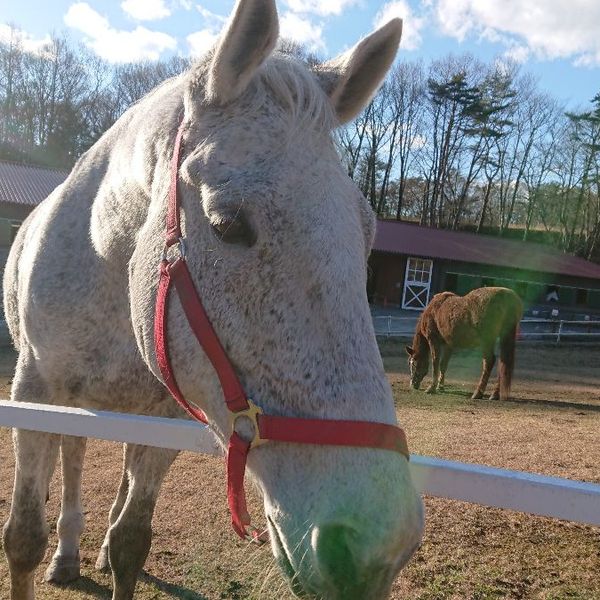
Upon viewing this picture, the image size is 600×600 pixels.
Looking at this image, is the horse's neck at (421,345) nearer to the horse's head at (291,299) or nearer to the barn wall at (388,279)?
the horse's head at (291,299)

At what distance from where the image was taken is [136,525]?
2.87m

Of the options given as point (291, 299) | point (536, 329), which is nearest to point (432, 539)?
point (291, 299)

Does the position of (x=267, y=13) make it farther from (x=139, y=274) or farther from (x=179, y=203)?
(x=139, y=274)

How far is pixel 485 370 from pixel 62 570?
9.51m

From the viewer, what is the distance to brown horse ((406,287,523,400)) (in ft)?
37.3

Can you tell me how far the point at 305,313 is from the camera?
141cm

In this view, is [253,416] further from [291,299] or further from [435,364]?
[435,364]

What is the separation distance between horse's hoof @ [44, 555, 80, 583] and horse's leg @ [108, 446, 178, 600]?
0.93 meters

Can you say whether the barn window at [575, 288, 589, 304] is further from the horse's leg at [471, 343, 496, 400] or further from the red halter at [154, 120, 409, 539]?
the red halter at [154, 120, 409, 539]

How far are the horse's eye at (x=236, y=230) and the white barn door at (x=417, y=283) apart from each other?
27054 mm

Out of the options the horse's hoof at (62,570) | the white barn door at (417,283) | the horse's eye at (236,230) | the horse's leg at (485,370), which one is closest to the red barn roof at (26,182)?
the white barn door at (417,283)

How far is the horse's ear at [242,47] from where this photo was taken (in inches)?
61.0

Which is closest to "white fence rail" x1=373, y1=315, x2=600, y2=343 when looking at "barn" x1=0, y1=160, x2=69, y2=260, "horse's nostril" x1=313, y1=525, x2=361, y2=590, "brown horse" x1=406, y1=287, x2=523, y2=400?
"brown horse" x1=406, y1=287, x2=523, y2=400

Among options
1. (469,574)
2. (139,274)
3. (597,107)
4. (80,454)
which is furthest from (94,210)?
(597,107)
